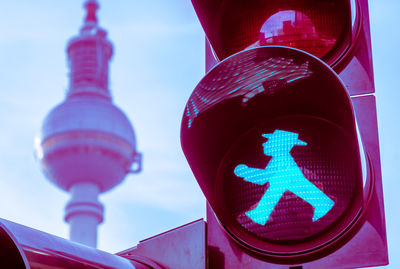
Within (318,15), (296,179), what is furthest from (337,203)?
(318,15)

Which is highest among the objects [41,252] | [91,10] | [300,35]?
[91,10]

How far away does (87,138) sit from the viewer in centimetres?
7456

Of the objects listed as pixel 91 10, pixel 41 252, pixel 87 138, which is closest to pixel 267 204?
pixel 41 252

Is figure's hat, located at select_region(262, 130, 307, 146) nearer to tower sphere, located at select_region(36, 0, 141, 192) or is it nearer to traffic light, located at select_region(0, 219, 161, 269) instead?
traffic light, located at select_region(0, 219, 161, 269)

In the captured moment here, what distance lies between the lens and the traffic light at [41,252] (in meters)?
1.98

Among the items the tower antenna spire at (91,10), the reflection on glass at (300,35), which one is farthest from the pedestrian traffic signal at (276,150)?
the tower antenna spire at (91,10)

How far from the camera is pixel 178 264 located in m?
2.59

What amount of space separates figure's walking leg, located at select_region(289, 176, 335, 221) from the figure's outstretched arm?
0.11m

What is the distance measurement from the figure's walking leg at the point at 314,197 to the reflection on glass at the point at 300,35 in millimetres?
557

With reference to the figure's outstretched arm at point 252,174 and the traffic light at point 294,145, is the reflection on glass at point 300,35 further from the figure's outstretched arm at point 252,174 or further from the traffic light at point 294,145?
the figure's outstretched arm at point 252,174

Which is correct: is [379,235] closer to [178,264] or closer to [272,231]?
[272,231]

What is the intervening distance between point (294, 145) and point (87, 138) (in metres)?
72.8

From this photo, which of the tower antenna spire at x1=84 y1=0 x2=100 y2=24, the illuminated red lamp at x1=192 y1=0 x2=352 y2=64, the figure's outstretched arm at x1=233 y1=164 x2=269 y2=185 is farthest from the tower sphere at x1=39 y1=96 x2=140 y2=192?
the figure's outstretched arm at x1=233 y1=164 x2=269 y2=185

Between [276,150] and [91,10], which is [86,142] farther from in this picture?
[276,150]
